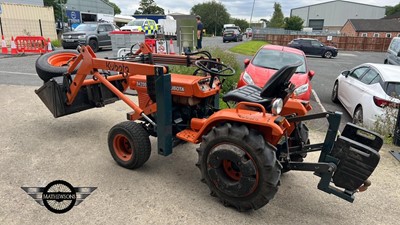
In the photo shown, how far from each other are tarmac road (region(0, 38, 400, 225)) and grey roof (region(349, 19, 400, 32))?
5916 centimetres

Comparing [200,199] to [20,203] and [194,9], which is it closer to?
[20,203]

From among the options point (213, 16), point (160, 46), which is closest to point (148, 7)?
point (213, 16)

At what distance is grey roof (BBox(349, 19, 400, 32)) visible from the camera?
52906 mm

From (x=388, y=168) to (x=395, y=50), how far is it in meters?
10.6

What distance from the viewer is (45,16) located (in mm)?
22344

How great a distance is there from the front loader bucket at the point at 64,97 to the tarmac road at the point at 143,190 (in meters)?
0.50

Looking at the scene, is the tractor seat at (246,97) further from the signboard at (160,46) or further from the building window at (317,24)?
the building window at (317,24)

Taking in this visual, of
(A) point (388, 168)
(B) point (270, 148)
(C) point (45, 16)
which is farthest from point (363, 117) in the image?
(C) point (45, 16)

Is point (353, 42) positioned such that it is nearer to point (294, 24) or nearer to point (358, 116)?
point (294, 24)

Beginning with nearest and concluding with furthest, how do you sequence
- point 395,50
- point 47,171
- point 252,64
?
point 47,171 < point 252,64 < point 395,50

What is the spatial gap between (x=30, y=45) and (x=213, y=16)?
7486cm

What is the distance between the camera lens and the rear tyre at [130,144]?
12.1 ft

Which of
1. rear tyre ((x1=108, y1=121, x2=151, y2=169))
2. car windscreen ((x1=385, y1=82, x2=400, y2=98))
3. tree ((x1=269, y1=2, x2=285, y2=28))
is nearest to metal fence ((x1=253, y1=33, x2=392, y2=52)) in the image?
car windscreen ((x1=385, y1=82, x2=400, y2=98))

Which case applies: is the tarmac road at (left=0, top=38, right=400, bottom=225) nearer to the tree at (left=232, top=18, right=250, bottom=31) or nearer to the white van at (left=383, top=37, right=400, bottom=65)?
the white van at (left=383, top=37, right=400, bottom=65)
